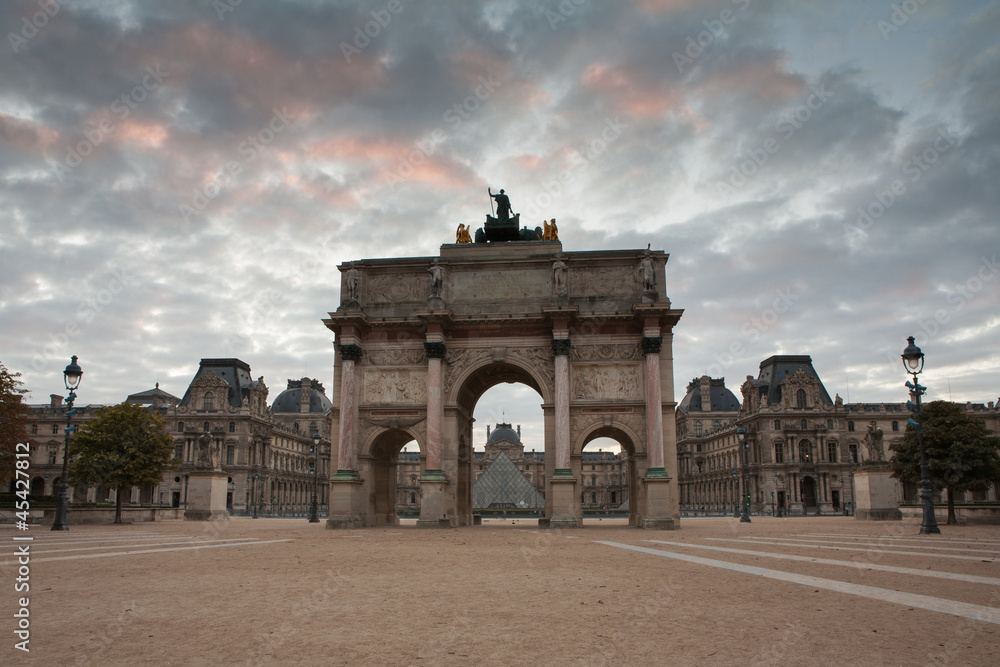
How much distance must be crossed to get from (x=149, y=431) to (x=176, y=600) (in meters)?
39.0

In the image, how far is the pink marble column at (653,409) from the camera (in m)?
31.5

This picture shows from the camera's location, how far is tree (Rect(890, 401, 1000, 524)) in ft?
112

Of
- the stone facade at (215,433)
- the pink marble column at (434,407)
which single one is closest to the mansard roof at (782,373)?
the stone facade at (215,433)

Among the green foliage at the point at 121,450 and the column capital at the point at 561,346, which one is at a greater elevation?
the column capital at the point at 561,346

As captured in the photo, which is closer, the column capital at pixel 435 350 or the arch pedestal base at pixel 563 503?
the arch pedestal base at pixel 563 503

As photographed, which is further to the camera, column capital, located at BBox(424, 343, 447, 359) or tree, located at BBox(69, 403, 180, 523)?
tree, located at BBox(69, 403, 180, 523)

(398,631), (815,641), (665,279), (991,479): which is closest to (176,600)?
(398,631)

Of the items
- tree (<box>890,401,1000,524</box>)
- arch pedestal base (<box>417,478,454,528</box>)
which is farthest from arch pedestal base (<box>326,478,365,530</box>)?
tree (<box>890,401,1000,524</box>)

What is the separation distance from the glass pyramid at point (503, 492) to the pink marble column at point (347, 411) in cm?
5075

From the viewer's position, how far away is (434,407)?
32.7 m

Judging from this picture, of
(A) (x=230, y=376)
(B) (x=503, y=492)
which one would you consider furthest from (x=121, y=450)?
(A) (x=230, y=376)

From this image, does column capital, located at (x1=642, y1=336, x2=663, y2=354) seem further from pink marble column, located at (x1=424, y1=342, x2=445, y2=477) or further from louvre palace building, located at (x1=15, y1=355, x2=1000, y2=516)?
louvre palace building, located at (x1=15, y1=355, x2=1000, y2=516)

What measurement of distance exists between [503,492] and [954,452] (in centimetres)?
5551

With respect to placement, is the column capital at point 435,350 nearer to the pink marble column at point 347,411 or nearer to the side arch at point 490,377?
the side arch at point 490,377
